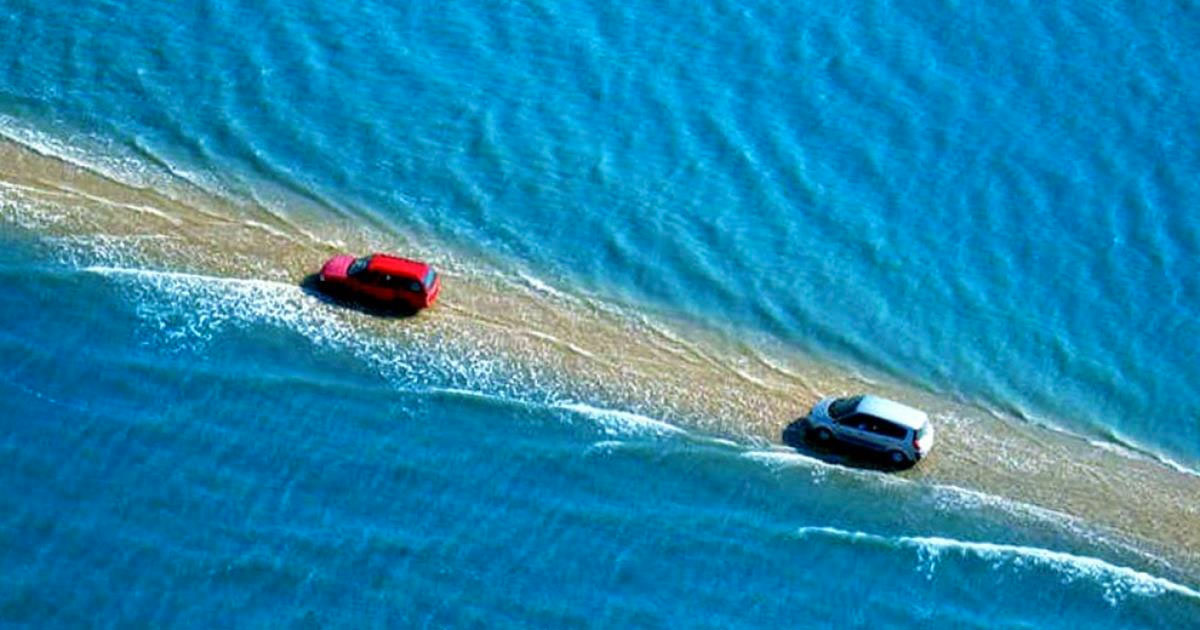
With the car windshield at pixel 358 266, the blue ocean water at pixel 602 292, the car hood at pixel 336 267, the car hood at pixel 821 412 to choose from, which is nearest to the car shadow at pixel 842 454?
the blue ocean water at pixel 602 292

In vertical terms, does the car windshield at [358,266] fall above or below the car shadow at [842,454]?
above

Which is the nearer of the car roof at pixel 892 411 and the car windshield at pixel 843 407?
the car roof at pixel 892 411

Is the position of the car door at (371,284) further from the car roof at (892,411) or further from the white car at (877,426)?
the car roof at (892,411)

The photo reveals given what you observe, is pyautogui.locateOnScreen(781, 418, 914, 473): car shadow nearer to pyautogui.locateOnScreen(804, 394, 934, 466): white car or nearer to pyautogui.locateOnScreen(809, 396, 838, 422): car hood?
pyautogui.locateOnScreen(804, 394, 934, 466): white car

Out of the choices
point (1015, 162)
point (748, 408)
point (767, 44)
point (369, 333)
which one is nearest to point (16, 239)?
point (369, 333)

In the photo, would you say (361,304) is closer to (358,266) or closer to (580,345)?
(358,266)

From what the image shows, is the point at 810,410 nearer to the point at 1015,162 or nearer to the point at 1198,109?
the point at 1015,162

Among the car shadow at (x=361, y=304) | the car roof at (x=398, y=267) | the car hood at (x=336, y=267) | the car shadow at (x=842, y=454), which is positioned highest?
the car roof at (x=398, y=267)
